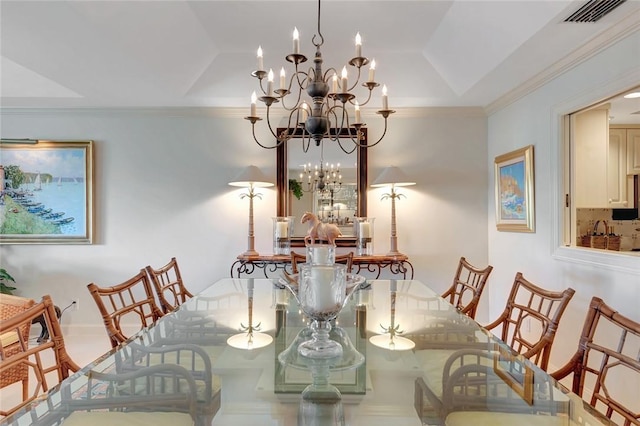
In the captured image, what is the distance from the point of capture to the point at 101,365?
1.17m

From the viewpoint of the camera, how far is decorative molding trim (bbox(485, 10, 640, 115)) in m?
1.86

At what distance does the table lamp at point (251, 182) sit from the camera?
322cm

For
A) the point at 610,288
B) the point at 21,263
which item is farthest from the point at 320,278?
the point at 21,263

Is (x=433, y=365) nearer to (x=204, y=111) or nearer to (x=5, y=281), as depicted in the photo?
(x=204, y=111)

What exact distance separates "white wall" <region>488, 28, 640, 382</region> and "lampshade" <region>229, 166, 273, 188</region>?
2.32 meters

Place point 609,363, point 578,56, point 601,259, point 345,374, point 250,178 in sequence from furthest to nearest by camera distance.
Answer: point 250,178
point 578,56
point 601,259
point 609,363
point 345,374

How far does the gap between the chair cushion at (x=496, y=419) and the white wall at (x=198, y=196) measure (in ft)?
8.39

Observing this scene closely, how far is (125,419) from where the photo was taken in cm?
97

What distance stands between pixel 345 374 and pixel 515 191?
2.63 meters

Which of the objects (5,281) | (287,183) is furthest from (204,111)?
(5,281)

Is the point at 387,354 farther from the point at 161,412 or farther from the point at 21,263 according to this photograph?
the point at 21,263

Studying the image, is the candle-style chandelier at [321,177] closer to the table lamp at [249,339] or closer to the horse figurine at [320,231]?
the horse figurine at [320,231]

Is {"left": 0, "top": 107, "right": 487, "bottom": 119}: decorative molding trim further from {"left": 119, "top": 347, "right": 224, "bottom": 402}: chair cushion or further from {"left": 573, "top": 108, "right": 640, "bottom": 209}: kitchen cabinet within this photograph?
{"left": 119, "top": 347, "right": 224, "bottom": 402}: chair cushion

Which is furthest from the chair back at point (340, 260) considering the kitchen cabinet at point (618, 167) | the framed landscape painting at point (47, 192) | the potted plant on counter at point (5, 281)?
the kitchen cabinet at point (618, 167)
